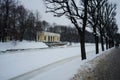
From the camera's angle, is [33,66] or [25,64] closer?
[33,66]

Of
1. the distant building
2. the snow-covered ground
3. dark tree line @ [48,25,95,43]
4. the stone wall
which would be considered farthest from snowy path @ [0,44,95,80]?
dark tree line @ [48,25,95,43]

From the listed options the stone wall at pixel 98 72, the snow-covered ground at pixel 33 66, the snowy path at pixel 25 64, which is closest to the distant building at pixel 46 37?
the snowy path at pixel 25 64

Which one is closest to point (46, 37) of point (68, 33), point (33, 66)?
point (68, 33)

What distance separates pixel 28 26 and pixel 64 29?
81106mm

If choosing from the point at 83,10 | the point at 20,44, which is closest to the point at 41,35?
the point at 20,44

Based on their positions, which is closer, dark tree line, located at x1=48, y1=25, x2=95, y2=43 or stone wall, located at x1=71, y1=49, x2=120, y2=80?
stone wall, located at x1=71, y1=49, x2=120, y2=80

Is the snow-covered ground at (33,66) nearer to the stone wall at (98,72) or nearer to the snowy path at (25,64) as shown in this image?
the snowy path at (25,64)

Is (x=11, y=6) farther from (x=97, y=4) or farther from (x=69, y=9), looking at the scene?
(x=69, y=9)

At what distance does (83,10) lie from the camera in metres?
23.6

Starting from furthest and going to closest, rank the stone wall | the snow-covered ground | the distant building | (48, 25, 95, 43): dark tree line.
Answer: (48, 25, 95, 43): dark tree line → the distant building → the snow-covered ground → the stone wall

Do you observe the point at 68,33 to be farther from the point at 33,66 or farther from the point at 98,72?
the point at 98,72

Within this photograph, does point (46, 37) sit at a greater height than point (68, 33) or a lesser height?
lesser

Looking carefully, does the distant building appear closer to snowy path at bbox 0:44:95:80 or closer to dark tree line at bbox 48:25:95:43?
dark tree line at bbox 48:25:95:43

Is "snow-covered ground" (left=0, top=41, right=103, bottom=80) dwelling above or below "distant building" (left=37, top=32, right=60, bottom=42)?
below
